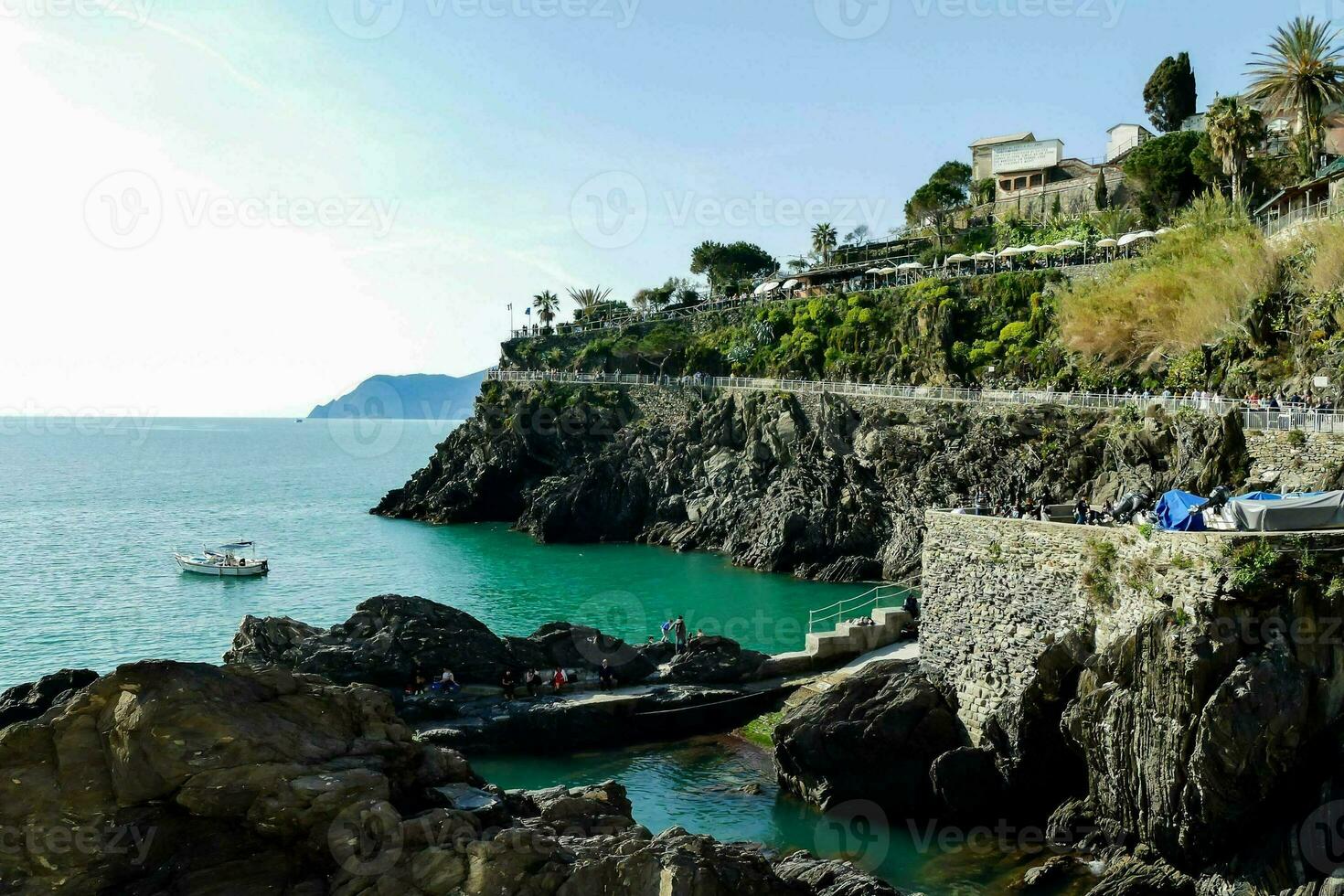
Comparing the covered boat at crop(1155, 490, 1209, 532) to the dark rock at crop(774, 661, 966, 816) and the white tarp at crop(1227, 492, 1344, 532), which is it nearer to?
the white tarp at crop(1227, 492, 1344, 532)

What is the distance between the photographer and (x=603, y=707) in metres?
26.0

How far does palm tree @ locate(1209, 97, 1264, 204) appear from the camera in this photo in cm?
5200

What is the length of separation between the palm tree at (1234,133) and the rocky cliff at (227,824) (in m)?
52.9

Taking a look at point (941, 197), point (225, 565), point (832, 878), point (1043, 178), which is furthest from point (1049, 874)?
point (941, 197)

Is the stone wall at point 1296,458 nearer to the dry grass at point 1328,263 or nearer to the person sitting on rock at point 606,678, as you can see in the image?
the dry grass at point 1328,263

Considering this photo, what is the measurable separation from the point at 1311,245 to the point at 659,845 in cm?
3636

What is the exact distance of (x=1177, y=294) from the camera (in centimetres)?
4412

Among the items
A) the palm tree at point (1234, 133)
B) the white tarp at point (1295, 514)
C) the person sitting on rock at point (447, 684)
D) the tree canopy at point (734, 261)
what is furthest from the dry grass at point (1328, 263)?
the tree canopy at point (734, 261)

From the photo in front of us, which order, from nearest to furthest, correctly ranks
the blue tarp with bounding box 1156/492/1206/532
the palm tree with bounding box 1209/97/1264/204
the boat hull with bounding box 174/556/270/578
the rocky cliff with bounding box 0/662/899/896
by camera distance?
1. the rocky cliff with bounding box 0/662/899/896
2. the blue tarp with bounding box 1156/492/1206/532
3. the palm tree with bounding box 1209/97/1264/204
4. the boat hull with bounding box 174/556/270/578

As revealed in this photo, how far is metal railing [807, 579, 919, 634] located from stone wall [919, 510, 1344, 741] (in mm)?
14948

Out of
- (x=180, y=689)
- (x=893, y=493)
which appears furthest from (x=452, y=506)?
(x=180, y=689)

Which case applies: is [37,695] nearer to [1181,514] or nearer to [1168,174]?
[1181,514]

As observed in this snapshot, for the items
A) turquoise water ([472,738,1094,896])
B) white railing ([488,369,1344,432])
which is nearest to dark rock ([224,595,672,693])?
turquoise water ([472,738,1094,896])

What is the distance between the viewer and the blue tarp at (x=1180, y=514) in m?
18.1
